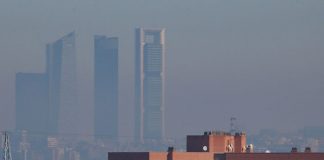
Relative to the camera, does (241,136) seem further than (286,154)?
Yes

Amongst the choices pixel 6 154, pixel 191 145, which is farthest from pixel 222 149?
pixel 6 154

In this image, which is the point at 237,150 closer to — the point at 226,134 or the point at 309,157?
the point at 226,134

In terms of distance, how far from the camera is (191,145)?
611ft

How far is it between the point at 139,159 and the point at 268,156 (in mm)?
11330

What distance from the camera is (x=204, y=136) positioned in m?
188

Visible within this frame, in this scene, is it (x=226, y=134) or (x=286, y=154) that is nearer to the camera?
(x=286, y=154)

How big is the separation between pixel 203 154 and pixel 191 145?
7.46 m

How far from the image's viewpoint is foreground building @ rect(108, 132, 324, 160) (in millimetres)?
174750

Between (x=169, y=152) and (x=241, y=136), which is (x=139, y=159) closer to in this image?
A: (x=169, y=152)

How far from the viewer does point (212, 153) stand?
18000cm

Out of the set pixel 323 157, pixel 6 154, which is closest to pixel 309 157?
pixel 323 157

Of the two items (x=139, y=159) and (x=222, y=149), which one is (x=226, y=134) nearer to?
(x=222, y=149)

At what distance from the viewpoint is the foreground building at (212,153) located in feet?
573

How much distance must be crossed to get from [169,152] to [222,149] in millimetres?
9305
